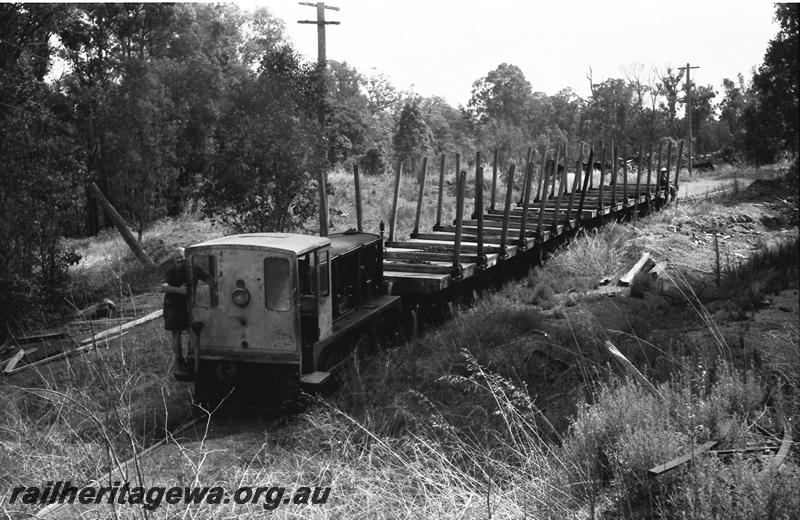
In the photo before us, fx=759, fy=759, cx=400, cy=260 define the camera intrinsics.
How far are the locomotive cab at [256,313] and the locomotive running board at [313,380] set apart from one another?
0.05 feet

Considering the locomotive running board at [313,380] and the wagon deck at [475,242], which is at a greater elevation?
the wagon deck at [475,242]

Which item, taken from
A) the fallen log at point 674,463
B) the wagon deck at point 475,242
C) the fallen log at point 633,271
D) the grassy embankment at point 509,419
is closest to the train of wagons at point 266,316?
the grassy embankment at point 509,419

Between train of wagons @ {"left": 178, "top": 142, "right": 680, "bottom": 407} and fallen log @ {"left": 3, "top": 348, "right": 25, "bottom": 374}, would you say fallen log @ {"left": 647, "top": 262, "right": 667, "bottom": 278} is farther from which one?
fallen log @ {"left": 3, "top": 348, "right": 25, "bottom": 374}

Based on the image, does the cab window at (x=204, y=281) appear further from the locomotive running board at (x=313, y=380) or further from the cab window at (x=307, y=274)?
the locomotive running board at (x=313, y=380)

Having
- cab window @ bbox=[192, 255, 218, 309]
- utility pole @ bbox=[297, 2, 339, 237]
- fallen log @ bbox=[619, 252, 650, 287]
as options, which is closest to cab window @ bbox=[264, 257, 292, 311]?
cab window @ bbox=[192, 255, 218, 309]

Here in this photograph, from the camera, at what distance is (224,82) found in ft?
86.8

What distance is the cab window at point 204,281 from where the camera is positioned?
7.71m

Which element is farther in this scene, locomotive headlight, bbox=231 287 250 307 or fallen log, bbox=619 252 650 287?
fallen log, bbox=619 252 650 287

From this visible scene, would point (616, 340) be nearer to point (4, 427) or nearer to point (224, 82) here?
point (4, 427)

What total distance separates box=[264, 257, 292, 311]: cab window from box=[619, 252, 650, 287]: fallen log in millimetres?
6591

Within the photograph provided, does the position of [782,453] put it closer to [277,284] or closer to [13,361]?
[277,284]

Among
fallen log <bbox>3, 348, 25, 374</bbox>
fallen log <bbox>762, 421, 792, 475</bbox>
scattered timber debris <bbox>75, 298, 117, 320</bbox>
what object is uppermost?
fallen log <bbox>762, 421, 792, 475</bbox>

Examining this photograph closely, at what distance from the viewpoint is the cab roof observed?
7.58 meters

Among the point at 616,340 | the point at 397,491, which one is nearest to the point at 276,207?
the point at 616,340
